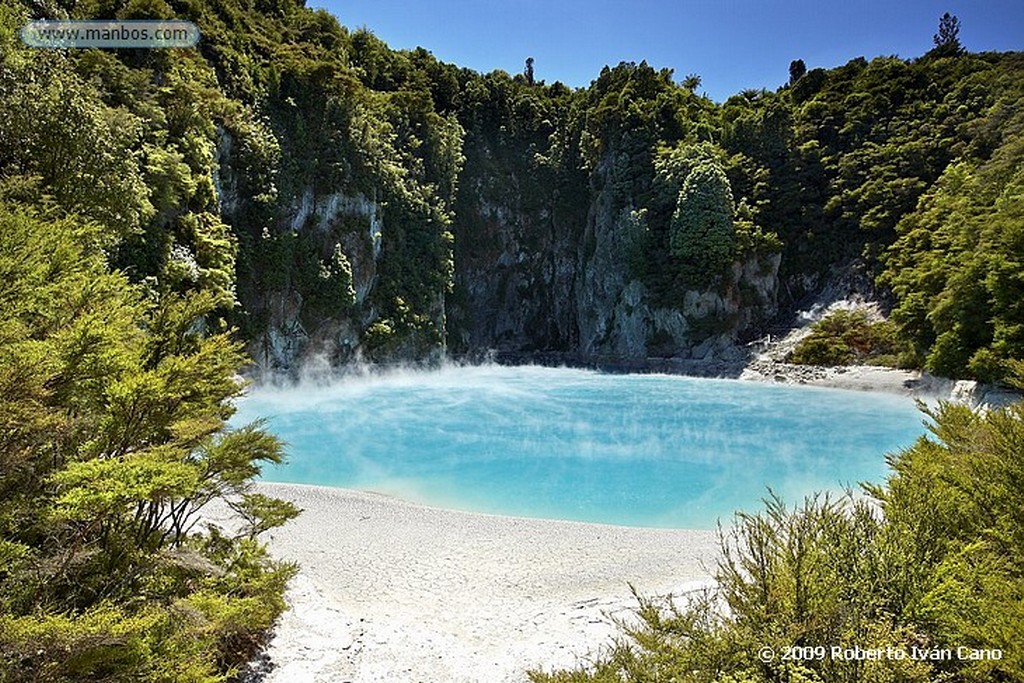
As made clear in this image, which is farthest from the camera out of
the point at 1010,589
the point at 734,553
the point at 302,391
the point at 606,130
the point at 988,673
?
the point at 606,130

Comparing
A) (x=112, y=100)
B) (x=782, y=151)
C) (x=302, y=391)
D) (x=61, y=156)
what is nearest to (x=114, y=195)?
(x=61, y=156)

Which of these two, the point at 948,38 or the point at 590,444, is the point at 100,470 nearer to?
the point at 590,444

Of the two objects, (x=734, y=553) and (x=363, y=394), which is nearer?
(x=734, y=553)

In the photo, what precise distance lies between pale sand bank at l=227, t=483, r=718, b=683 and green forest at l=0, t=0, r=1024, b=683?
2.75 ft

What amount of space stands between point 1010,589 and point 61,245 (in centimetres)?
806

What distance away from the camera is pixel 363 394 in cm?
2845

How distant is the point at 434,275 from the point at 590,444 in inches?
893

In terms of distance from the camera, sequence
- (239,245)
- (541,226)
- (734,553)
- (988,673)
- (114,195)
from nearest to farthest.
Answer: (988,673), (734,553), (114,195), (239,245), (541,226)

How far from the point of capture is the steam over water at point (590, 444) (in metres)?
13.0

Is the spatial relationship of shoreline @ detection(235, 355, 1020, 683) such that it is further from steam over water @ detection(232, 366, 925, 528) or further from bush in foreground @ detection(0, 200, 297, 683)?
steam over water @ detection(232, 366, 925, 528)

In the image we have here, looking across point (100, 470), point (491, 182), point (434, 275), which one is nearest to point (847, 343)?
point (434, 275)

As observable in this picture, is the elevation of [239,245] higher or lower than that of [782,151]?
lower

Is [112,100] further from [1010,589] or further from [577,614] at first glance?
[1010,589]

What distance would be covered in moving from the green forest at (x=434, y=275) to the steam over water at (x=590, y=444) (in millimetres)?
2675
